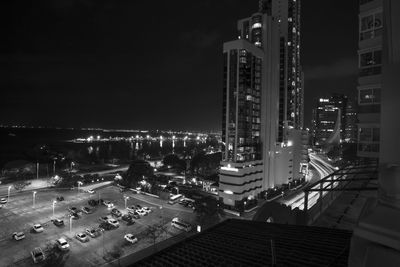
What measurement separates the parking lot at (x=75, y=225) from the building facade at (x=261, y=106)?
7.17 m

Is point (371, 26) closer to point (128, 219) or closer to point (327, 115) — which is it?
point (128, 219)

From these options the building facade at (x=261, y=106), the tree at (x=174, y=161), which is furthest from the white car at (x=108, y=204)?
the tree at (x=174, y=161)

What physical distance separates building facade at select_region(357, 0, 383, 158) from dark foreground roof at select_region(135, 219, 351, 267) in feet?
12.0

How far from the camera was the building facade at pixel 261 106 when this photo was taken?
24531 millimetres

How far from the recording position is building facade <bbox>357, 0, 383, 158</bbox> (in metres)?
6.46

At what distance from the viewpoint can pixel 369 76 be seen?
21.7 feet

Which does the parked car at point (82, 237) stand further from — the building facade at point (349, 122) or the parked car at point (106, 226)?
the building facade at point (349, 122)

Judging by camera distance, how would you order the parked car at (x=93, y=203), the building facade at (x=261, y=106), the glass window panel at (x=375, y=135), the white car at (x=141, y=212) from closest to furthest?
the glass window panel at (x=375, y=135)
the white car at (x=141, y=212)
the parked car at (x=93, y=203)
the building facade at (x=261, y=106)

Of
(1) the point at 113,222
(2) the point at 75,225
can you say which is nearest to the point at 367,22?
(1) the point at 113,222

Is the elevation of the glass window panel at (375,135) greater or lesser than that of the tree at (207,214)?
greater

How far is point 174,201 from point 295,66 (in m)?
27.1

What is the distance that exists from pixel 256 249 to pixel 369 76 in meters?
5.86

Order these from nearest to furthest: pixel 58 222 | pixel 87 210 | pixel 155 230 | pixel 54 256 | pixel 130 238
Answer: pixel 54 256
pixel 130 238
pixel 155 230
pixel 58 222
pixel 87 210

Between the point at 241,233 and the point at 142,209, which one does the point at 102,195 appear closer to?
the point at 142,209
